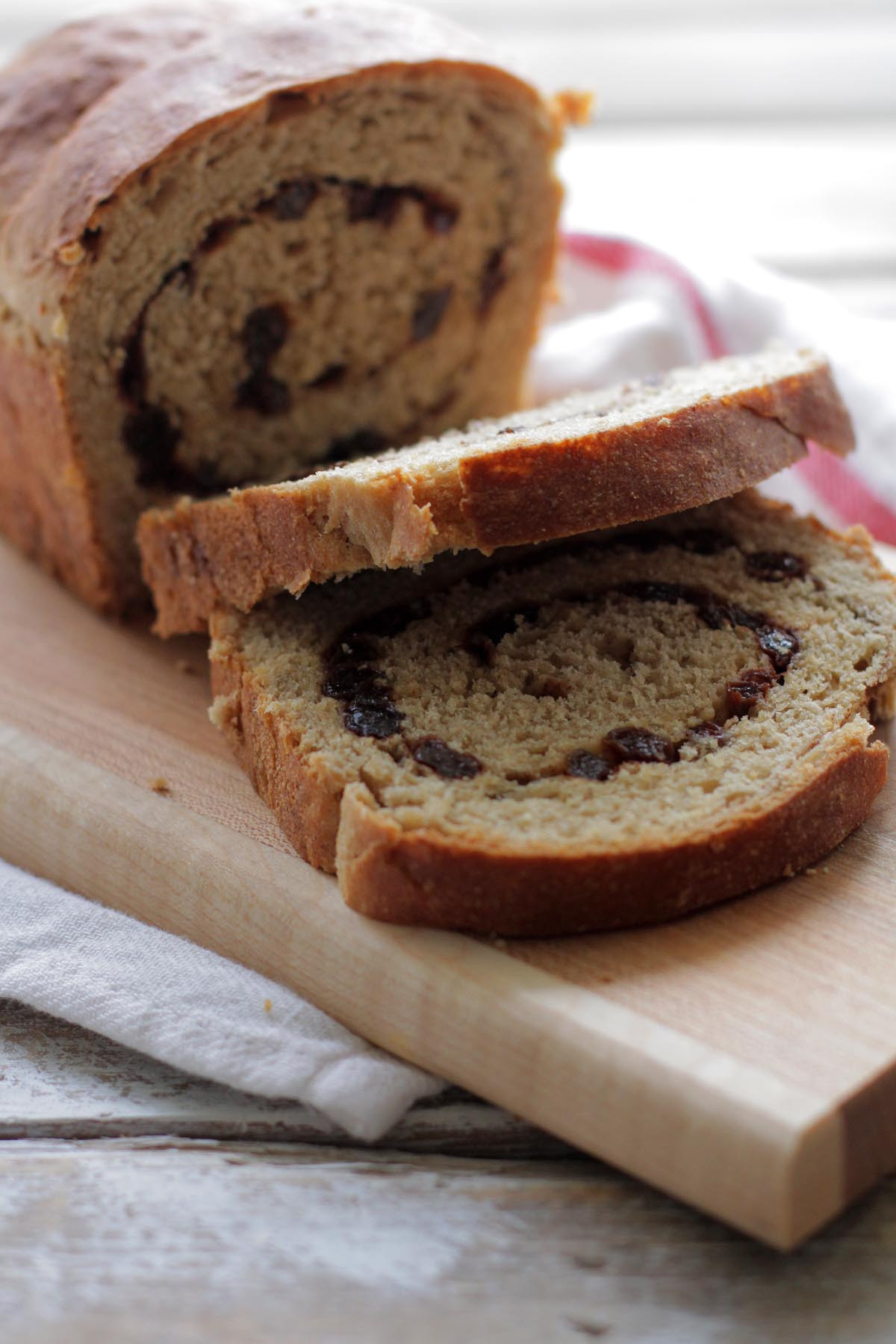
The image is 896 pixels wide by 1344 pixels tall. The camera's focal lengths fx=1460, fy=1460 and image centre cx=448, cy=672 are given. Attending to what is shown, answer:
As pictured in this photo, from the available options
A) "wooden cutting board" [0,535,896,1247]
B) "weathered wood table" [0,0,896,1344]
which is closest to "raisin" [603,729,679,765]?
"wooden cutting board" [0,535,896,1247]

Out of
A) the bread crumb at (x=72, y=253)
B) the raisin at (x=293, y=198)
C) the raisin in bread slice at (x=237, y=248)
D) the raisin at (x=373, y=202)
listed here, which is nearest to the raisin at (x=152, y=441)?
the raisin in bread slice at (x=237, y=248)

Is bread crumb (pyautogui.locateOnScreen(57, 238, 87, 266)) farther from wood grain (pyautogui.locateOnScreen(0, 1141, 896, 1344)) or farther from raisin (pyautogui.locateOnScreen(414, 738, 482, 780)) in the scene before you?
wood grain (pyautogui.locateOnScreen(0, 1141, 896, 1344))

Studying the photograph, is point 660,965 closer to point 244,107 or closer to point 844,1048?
point 844,1048

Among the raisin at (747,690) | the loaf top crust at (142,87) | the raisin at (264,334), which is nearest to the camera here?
the raisin at (747,690)

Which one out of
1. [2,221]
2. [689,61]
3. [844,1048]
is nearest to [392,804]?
[844,1048]

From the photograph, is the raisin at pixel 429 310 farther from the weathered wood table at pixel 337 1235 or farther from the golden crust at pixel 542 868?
the weathered wood table at pixel 337 1235

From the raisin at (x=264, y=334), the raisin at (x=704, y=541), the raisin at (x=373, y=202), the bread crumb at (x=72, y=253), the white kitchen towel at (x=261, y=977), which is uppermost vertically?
the raisin at (x=373, y=202)

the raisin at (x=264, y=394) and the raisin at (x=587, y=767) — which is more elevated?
the raisin at (x=264, y=394)
